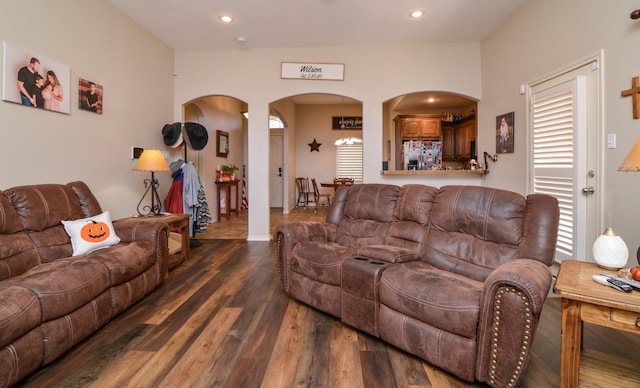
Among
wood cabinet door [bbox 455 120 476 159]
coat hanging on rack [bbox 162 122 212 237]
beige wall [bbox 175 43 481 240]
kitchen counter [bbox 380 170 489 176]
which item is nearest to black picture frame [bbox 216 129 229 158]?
beige wall [bbox 175 43 481 240]

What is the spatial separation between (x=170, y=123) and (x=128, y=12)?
5.32 feet

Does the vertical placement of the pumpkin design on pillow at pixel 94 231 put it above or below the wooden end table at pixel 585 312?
above

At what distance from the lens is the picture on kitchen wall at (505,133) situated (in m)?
4.08

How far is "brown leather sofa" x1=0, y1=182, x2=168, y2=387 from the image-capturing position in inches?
63.5

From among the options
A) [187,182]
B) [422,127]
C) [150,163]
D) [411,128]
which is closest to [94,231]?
[150,163]

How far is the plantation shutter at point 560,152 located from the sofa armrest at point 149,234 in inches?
153

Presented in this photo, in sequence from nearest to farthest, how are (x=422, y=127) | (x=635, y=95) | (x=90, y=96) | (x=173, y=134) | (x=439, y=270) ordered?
(x=439, y=270)
(x=635, y=95)
(x=90, y=96)
(x=173, y=134)
(x=422, y=127)

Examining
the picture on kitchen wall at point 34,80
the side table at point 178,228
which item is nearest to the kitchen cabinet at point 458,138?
the side table at point 178,228

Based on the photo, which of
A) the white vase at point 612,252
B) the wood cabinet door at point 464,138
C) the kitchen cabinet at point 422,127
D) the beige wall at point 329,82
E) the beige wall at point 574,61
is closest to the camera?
the white vase at point 612,252

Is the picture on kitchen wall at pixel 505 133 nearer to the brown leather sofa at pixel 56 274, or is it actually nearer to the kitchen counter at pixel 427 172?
the kitchen counter at pixel 427 172

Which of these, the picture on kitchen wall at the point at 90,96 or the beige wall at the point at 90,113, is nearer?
the beige wall at the point at 90,113

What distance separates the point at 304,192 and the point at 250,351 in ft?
24.9

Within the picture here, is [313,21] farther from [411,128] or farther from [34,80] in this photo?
[411,128]

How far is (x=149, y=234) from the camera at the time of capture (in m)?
2.91
